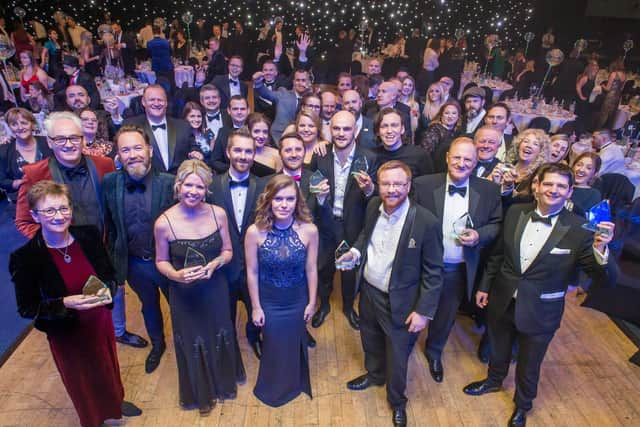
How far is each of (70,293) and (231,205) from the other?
1048mm

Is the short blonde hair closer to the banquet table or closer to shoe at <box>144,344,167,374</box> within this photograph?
shoe at <box>144,344,167,374</box>

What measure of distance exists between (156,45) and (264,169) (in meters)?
5.22

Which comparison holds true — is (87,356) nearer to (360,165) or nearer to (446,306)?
(360,165)

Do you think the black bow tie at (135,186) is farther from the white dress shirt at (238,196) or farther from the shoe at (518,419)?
the shoe at (518,419)

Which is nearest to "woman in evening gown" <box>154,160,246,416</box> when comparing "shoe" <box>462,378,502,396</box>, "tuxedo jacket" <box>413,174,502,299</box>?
"tuxedo jacket" <box>413,174,502,299</box>

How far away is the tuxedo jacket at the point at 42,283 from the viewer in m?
1.97

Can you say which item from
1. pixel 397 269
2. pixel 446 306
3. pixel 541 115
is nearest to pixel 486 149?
pixel 446 306

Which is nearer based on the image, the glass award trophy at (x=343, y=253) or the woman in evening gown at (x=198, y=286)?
the woman in evening gown at (x=198, y=286)

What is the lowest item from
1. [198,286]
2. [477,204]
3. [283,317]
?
[283,317]

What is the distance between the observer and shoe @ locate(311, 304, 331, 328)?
11.7 ft

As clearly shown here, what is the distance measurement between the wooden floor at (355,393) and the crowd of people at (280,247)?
0.11 m

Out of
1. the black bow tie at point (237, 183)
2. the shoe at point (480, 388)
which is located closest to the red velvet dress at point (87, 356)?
the black bow tie at point (237, 183)

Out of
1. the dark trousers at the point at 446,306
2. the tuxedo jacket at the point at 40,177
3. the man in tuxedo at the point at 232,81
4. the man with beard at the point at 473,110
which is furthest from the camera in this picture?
the man in tuxedo at the point at 232,81

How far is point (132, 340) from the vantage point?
325cm
